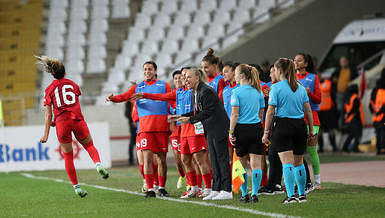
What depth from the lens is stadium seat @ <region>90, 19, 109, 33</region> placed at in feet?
88.9

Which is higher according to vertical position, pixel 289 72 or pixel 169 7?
pixel 169 7

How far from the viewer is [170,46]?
83.1 ft

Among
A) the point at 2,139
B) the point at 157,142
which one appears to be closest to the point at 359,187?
the point at 157,142

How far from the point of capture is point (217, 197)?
8.59m

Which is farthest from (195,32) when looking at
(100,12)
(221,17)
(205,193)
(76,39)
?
(205,193)

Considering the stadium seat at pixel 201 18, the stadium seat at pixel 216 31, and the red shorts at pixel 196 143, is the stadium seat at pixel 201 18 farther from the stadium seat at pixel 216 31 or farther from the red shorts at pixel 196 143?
the red shorts at pixel 196 143

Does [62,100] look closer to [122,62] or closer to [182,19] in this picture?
[122,62]

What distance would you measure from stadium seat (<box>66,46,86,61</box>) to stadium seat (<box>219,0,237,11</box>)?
650cm

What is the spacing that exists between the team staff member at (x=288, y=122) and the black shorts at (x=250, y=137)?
0.38 metres

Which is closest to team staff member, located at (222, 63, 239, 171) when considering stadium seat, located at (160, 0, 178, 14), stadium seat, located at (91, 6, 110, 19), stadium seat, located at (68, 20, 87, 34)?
stadium seat, located at (160, 0, 178, 14)

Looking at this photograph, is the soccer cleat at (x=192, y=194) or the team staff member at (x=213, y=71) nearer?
the soccer cleat at (x=192, y=194)

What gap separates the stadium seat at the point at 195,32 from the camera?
2539 cm

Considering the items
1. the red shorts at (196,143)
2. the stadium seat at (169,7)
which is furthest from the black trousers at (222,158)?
the stadium seat at (169,7)

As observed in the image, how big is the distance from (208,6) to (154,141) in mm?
17893
